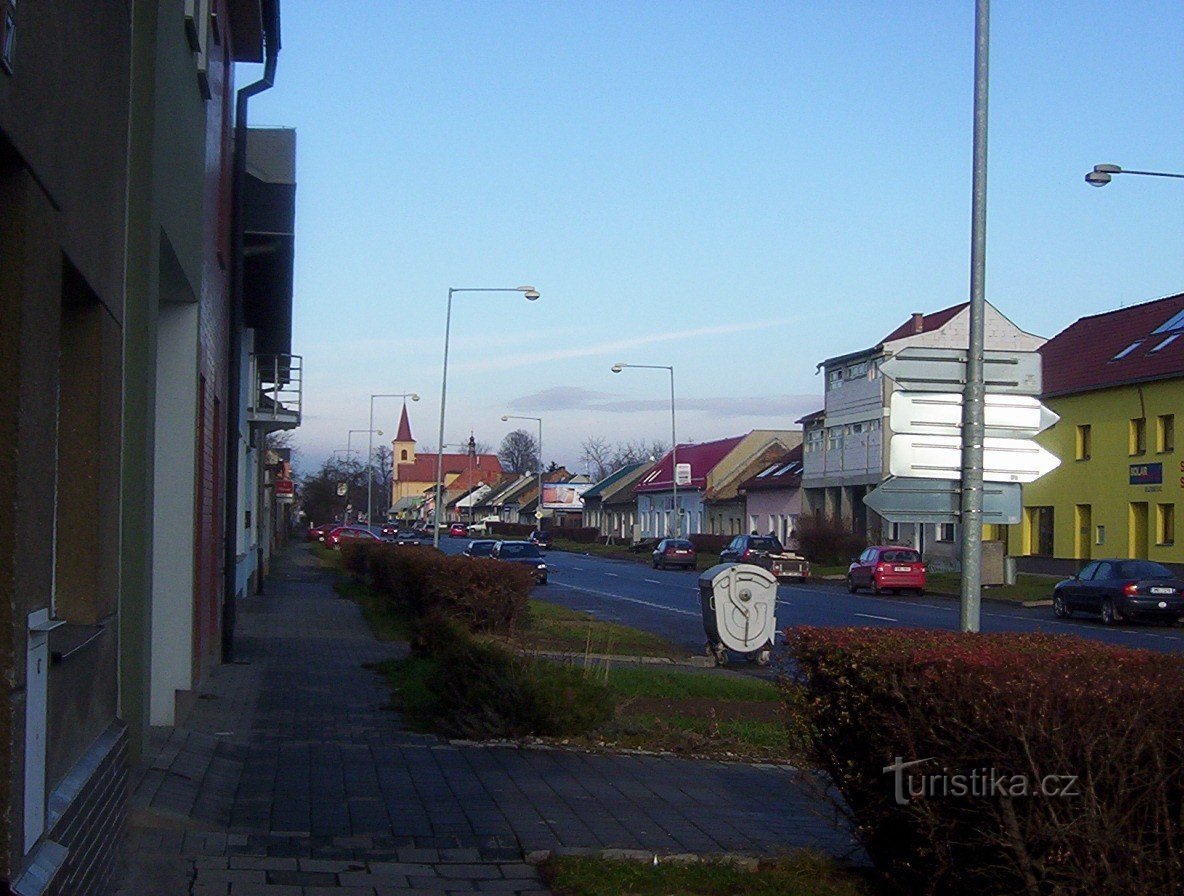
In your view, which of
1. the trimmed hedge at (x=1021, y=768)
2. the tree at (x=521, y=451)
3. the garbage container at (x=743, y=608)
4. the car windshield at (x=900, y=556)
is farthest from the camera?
the tree at (x=521, y=451)

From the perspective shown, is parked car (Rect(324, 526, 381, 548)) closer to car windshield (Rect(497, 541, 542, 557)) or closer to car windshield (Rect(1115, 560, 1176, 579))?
car windshield (Rect(497, 541, 542, 557))

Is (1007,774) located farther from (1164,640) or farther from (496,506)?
(496,506)

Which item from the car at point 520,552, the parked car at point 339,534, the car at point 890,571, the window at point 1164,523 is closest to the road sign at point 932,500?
the car at point 520,552

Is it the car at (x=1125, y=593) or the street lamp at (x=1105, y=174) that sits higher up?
the street lamp at (x=1105, y=174)

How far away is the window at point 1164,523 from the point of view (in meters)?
40.9

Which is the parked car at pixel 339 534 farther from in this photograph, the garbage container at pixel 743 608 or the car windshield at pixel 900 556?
the garbage container at pixel 743 608

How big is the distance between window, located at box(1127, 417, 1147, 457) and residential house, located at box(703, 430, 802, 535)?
39483 millimetres

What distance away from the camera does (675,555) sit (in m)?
57.7

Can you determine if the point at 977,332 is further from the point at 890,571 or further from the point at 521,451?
the point at 521,451

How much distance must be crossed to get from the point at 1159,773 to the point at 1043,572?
1784 inches

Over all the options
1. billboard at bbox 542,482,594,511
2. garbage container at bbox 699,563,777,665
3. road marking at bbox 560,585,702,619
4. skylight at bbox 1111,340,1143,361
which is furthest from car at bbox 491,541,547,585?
billboard at bbox 542,482,594,511

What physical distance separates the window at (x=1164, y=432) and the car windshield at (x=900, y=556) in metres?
7.79

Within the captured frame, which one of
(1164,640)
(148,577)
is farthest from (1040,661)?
(1164,640)

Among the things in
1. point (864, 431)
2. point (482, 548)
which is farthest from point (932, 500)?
point (864, 431)
